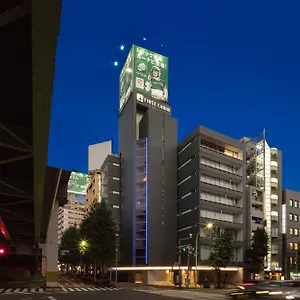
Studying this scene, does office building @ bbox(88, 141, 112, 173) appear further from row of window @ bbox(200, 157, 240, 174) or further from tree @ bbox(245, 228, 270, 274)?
tree @ bbox(245, 228, 270, 274)

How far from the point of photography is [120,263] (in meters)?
79.2

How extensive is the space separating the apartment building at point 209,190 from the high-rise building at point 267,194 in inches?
177

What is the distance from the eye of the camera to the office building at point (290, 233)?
9169cm

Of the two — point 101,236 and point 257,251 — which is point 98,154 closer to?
point 257,251

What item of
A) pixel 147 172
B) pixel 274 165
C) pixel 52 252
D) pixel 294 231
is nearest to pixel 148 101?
pixel 147 172

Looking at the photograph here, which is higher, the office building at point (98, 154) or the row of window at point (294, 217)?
the office building at point (98, 154)

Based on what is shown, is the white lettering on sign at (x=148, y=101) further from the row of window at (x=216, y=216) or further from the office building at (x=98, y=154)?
the office building at (x=98, y=154)

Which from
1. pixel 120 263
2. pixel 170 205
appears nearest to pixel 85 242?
pixel 120 263

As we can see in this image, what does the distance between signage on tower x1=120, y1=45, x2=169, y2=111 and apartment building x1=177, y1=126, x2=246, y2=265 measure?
13228 millimetres

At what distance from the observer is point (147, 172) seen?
259 ft

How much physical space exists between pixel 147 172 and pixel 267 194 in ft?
88.5

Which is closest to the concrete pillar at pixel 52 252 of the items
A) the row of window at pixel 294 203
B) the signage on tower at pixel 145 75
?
the signage on tower at pixel 145 75

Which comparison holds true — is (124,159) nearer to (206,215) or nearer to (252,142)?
(206,215)

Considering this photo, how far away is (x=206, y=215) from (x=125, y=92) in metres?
32.0
